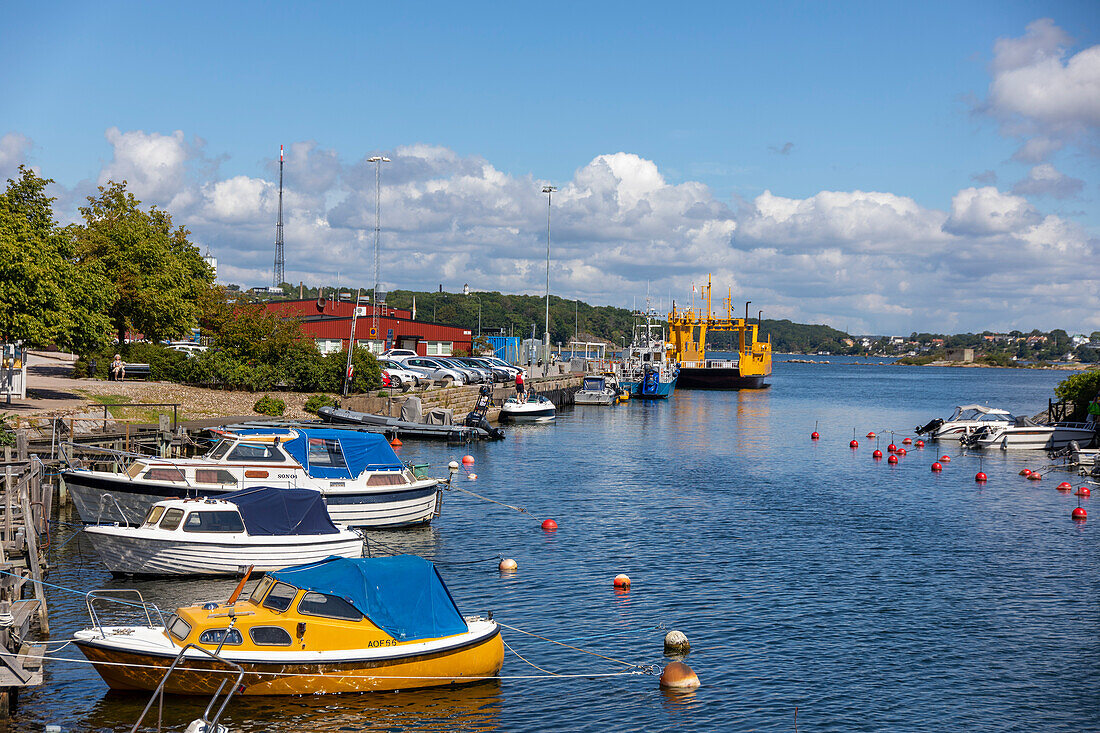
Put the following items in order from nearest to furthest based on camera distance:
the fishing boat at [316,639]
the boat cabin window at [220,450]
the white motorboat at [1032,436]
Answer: the fishing boat at [316,639], the boat cabin window at [220,450], the white motorboat at [1032,436]

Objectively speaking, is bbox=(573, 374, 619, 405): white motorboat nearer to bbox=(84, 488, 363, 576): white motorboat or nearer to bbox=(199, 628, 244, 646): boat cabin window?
bbox=(84, 488, 363, 576): white motorboat

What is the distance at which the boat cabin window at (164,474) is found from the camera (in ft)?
77.3

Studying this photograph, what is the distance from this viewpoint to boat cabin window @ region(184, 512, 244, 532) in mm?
20641

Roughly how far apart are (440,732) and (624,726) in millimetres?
3030

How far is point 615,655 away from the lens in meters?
18.1

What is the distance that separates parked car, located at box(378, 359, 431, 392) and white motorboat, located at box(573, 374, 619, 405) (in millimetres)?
21920

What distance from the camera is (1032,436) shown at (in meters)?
55.2

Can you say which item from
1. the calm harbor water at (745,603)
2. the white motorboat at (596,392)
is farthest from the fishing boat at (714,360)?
Answer: the calm harbor water at (745,603)

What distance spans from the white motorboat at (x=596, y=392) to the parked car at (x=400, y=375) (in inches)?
863

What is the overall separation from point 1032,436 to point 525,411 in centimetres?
3200

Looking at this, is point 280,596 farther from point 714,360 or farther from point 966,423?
point 714,360

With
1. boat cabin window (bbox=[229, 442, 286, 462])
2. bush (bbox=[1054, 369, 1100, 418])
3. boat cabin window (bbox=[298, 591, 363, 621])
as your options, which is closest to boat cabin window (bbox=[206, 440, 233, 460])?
boat cabin window (bbox=[229, 442, 286, 462])

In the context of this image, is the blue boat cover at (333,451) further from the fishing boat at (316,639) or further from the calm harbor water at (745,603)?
the fishing boat at (316,639)

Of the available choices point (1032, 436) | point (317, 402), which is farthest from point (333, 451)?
point (1032, 436)
